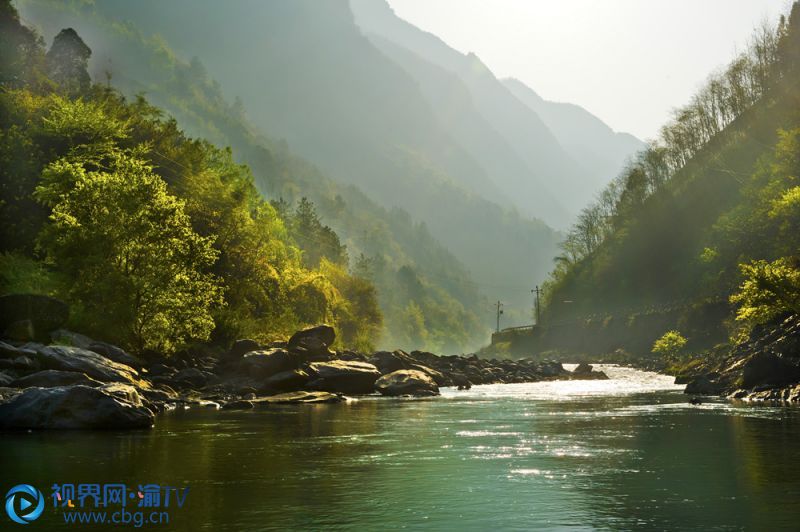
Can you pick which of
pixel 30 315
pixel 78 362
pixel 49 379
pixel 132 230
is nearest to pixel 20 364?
pixel 78 362

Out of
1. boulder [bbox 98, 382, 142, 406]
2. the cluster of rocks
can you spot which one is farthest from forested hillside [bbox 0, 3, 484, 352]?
the cluster of rocks

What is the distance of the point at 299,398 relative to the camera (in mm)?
38250

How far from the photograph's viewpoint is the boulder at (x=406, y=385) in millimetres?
45531

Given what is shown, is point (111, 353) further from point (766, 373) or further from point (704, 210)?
point (704, 210)

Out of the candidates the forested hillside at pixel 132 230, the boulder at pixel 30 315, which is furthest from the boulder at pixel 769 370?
the boulder at pixel 30 315

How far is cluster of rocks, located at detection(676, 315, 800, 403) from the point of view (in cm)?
3606

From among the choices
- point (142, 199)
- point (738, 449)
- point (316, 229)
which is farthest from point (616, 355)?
point (738, 449)

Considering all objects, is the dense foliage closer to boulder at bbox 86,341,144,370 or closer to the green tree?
boulder at bbox 86,341,144,370

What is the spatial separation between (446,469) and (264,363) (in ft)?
92.6

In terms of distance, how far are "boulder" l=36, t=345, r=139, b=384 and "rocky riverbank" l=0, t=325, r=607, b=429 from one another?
0.04 m

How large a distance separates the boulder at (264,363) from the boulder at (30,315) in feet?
34.7

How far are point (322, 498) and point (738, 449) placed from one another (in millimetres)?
11910

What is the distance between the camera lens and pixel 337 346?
7831cm

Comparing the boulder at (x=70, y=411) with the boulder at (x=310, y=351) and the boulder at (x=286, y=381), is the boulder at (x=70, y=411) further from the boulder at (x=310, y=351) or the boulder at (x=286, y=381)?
the boulder at (x=310, y=351)
